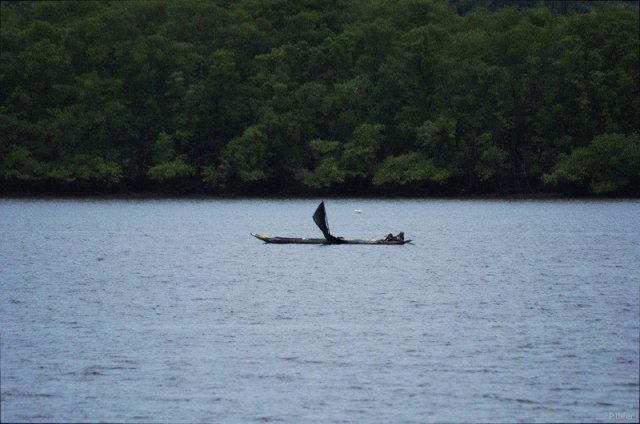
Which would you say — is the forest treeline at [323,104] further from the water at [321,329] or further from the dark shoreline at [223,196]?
the water at [321,329]

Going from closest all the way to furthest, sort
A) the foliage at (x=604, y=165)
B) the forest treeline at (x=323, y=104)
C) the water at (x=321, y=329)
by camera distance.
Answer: the water at (x=321, y=329) → the foliage at (x=604, y=165) → the forest treeline at (x=323, y=104)

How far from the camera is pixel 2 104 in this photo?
15212 cm

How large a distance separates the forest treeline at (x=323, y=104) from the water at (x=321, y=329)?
48.8 m

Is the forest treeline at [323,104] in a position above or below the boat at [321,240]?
above

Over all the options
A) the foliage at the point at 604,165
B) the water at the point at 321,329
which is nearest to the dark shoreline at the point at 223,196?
the foliage at the point at 604,165

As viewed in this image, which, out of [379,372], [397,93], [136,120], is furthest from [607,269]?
[136,120]

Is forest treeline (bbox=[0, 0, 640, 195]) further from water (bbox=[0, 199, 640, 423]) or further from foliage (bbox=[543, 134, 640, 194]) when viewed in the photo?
water (bbox=[0, 199, 640, 423])

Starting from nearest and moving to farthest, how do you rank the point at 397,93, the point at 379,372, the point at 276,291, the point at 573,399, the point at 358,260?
the point at 573,399 < the point at 379,372 < the point at 276,291 < the point at 358,260 < the point at 397,93

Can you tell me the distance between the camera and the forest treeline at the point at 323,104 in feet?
456

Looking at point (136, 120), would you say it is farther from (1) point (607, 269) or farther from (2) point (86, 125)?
(1) point (607, 269)

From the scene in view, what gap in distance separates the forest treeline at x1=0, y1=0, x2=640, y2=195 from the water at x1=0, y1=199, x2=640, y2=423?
48.8m

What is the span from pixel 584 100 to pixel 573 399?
349 feet

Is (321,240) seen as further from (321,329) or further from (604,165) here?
(604,165)

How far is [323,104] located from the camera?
482 ft
